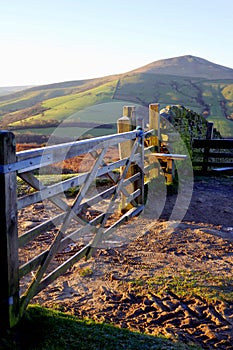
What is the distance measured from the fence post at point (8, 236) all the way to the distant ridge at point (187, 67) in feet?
395

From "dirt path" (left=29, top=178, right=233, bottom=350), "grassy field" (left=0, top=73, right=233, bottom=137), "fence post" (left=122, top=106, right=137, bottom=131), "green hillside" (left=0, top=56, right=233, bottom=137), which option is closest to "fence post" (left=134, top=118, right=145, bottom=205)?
"fence post" (left=122, top=106, right=137, bottom=131)

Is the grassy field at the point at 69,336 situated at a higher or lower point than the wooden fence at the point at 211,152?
lower

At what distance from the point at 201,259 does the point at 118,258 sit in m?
1.24

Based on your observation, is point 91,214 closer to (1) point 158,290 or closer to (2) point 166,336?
(1) point 158,290

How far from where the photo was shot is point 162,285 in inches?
174

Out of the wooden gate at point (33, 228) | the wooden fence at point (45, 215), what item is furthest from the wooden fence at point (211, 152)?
the wooden gate at point (33, 228)

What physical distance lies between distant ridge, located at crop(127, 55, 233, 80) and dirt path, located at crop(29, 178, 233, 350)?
386ft

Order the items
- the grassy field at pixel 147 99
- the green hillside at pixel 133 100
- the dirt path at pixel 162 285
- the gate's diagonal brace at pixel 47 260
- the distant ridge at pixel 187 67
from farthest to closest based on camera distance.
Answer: the distant ridge at pixel 187 67 → the grassy field at pixel 147 99 → the green hillside at pixel 133 100 → the dirt path at pixel 162 285 → the gate's diagonal brace at pixel 47 260

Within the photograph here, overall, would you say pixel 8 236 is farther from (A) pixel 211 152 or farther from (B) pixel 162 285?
(A) pixel 211 152

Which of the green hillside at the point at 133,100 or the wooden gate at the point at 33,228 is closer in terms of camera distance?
the wooden gate at the point at 33,228

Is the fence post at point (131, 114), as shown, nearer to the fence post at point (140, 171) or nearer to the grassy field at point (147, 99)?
the fence post at point (140, 171)

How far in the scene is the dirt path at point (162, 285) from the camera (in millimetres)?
3639

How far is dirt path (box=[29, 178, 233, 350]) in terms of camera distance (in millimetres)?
3639

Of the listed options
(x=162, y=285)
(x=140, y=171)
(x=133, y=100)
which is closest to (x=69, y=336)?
(x=162, y=285)
